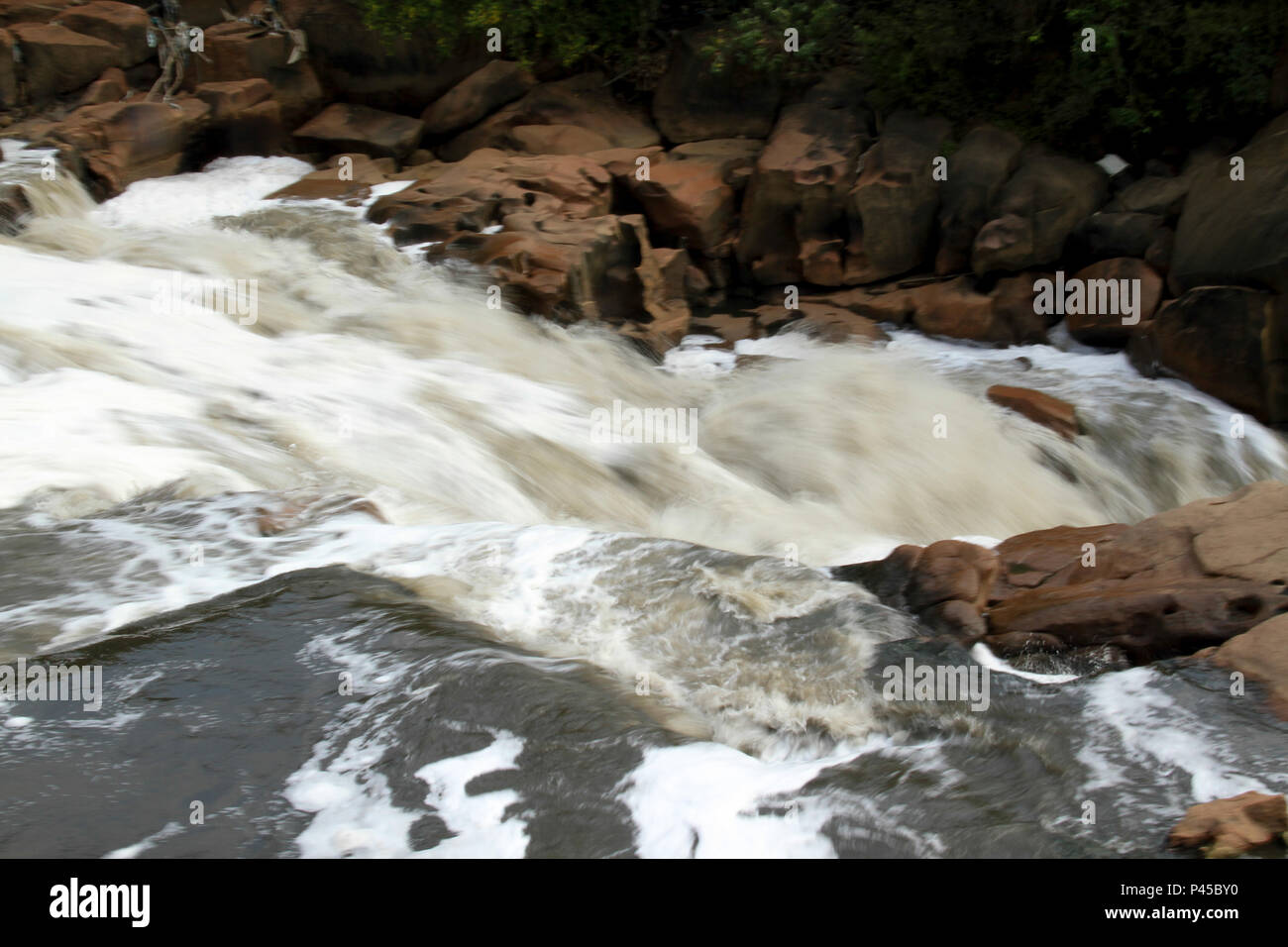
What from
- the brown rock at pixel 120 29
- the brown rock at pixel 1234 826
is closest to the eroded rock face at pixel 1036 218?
the brown rock at pixel 1234 826

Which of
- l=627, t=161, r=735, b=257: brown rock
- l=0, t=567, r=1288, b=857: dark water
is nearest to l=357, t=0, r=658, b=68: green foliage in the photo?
l=627, t=161, r=735, b=257: brown rock

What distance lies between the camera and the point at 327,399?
260 inches

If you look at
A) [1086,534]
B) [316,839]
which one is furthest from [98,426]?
[1086,534]

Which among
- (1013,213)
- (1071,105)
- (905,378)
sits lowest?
(905,378)

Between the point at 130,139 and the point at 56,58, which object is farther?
the point at 56,58

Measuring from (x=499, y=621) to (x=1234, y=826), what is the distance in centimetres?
228

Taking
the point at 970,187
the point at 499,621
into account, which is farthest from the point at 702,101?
the point at 499,621

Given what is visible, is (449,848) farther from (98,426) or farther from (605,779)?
(98,426)

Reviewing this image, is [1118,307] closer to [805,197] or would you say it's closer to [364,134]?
[805,197]

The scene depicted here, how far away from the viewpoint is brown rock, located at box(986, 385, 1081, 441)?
8.16 m

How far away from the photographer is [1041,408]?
824 cm

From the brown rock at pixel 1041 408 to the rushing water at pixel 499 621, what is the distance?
0.75 feet

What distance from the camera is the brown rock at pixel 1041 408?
321 inches
